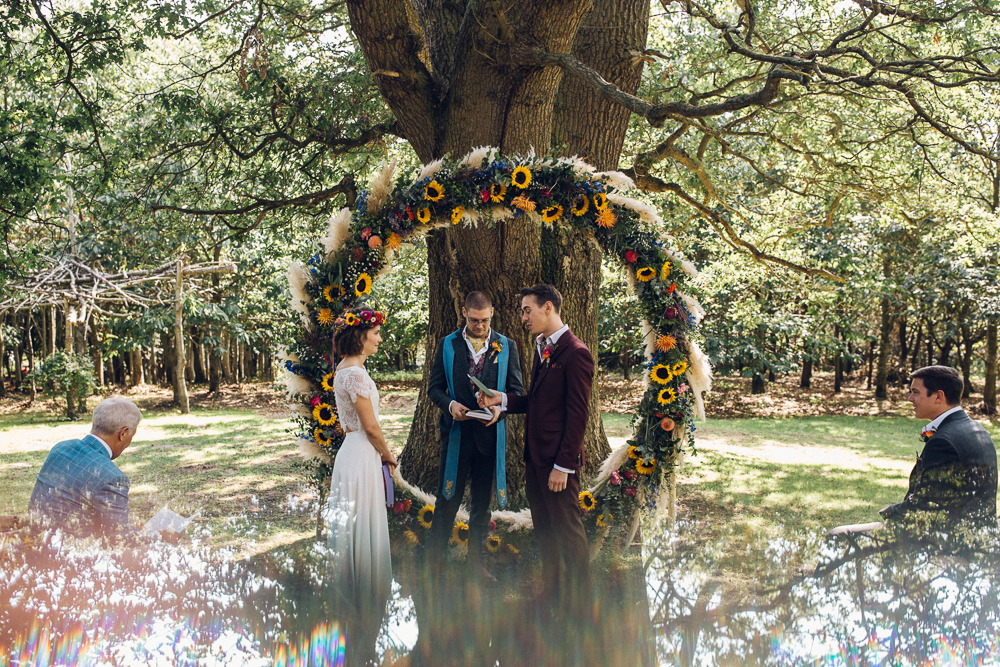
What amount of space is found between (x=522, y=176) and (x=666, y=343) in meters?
1.87

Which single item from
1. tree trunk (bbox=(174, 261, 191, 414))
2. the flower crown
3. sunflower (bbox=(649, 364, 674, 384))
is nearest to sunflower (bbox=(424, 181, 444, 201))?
the flower crown

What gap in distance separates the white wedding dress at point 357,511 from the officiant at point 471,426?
30.6 inches

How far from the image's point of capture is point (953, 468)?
13.1ft

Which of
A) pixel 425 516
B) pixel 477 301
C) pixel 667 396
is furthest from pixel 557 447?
pixel 425 516

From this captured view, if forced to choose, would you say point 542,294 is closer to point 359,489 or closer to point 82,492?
point 359,489

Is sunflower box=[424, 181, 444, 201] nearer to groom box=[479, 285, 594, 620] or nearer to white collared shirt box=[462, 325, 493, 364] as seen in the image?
white collared shirt box=[462, 325, 493, 364]

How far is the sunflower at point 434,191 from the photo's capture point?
6070 mm

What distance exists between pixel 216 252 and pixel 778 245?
16420mm

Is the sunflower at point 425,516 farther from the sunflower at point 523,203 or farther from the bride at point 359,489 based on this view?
the sunflower at point 523,203

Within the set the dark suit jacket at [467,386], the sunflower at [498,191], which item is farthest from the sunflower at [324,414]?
the sunflower at [498,191]

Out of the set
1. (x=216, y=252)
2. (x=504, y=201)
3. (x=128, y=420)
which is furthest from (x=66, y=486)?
(x=216, y=252)

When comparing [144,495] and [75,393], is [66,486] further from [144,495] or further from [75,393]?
[75,393]

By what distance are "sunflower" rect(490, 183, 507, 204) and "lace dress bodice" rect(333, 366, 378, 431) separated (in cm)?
203

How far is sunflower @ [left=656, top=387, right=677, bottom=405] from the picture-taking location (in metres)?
5.93
